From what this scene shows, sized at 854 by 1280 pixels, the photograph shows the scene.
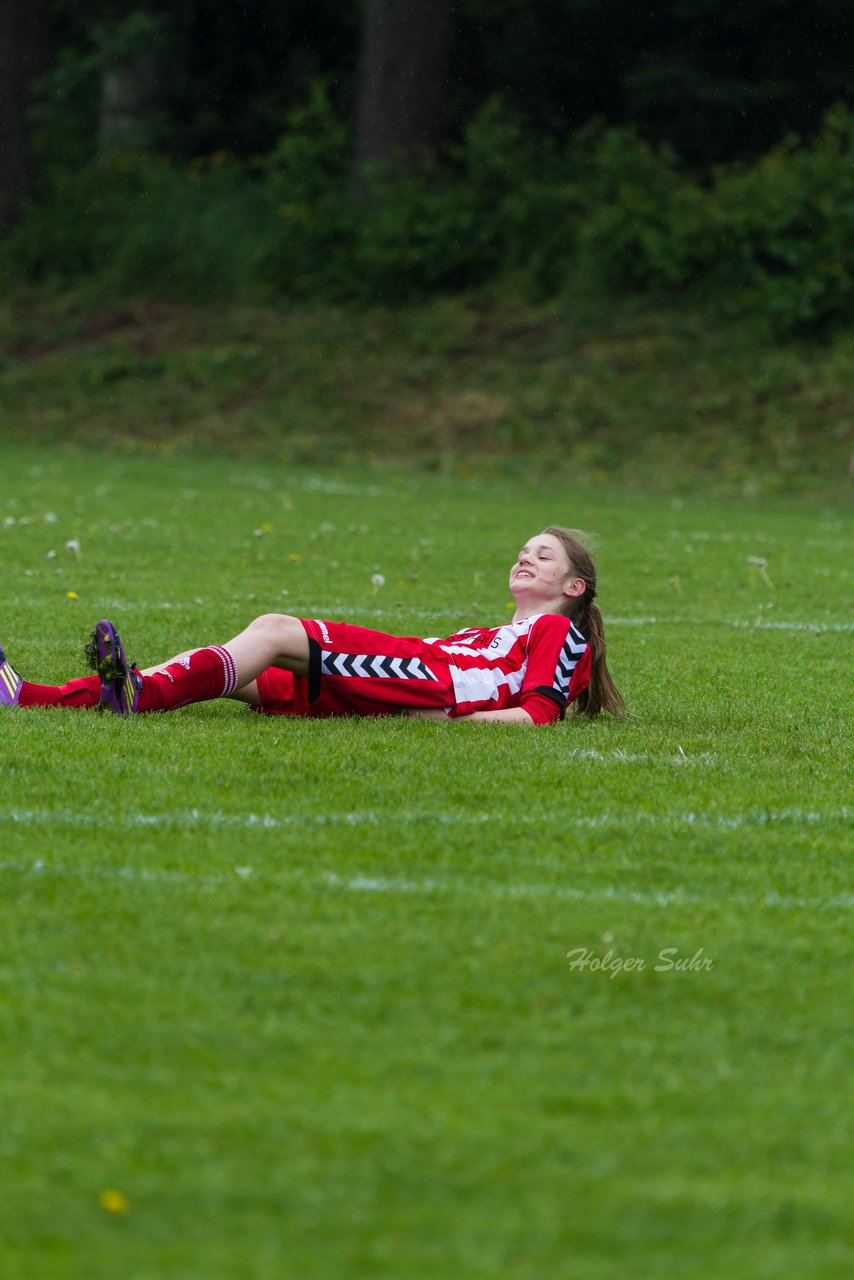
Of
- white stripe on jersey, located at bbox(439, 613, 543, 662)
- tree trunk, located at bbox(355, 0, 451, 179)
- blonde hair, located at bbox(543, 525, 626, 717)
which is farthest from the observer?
tree trunk, located at bbox(355, 0, 451, 179)

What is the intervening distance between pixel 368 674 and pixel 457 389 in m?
18.7

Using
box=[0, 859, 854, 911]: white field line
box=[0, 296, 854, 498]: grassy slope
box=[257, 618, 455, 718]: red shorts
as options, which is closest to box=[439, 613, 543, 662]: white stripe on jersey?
box=[257, 618, 455, 718]: red shorts

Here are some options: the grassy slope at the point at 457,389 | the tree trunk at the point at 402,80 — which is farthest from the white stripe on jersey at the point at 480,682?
the tree trunk at the point at 402,80

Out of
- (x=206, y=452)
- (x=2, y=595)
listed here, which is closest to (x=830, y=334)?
(x=206, y=452)

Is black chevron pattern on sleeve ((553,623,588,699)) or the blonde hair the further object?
the blonde hair

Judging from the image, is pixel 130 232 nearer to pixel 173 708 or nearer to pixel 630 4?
pixel 630 4

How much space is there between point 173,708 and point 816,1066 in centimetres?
324

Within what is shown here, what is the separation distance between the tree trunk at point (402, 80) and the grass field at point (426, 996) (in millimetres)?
21341

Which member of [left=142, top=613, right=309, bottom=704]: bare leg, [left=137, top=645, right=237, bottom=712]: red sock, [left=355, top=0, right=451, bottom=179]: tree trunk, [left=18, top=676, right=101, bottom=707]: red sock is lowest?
[left=18, top=676, right=101, bottom=707]: red sock

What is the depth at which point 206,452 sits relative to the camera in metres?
22.9

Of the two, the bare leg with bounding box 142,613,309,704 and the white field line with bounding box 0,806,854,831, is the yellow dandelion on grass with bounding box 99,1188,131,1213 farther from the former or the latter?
the bare leg with bounding box 142,613,309,704

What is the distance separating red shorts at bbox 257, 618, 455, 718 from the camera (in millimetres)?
5613

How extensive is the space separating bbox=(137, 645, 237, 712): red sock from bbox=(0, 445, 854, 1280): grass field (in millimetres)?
92

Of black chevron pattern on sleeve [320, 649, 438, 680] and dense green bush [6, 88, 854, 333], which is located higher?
dense green bush [6, 88, 854, 333]
